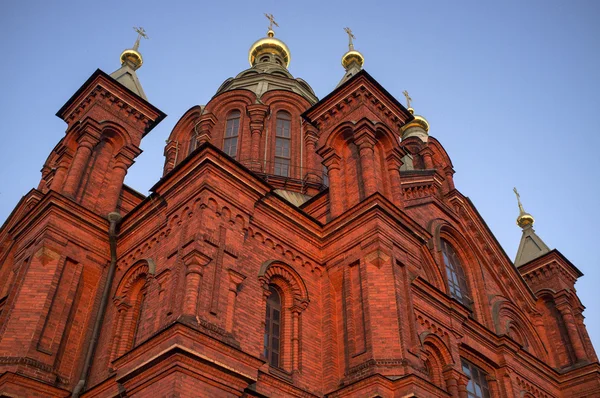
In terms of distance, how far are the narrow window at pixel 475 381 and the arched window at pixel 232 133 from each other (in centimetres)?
1109

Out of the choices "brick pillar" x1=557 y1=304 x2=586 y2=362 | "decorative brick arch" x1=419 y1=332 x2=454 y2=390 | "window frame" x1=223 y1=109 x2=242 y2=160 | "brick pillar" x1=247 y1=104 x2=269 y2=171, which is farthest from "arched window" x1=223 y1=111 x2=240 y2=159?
"brick pillar" x1=557 y1=304 x2=586 y2=362

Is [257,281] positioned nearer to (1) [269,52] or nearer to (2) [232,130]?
(2) [232,130]

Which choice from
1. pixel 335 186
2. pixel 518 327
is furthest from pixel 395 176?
pixel 518 327

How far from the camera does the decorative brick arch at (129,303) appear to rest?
12.3 m

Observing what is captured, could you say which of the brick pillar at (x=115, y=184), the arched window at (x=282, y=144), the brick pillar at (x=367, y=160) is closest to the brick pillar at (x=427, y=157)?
the arched window at (x=282, y=144)

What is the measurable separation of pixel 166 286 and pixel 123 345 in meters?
2.00

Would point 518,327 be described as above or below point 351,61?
below

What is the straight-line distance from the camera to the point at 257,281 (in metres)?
12.1

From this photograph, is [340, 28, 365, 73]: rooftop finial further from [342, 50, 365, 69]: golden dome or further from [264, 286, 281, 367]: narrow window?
[264, 286, 281, 367]: narrow window

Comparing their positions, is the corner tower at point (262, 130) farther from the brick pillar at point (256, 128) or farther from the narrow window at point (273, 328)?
the narrow window at point (273, 328)

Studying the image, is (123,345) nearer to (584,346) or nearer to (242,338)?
(242,338)

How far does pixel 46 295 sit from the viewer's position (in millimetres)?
12562

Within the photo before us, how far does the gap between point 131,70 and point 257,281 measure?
9.83 metres

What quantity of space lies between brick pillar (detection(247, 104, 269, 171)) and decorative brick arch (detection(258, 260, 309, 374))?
8785mm
